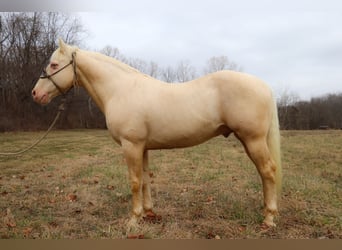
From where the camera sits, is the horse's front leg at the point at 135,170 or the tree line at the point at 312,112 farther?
the tree line at the point at 312,112

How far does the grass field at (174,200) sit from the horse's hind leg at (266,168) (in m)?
0.20

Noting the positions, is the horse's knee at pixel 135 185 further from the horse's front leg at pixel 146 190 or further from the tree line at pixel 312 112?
the tree line at pixel 312 112

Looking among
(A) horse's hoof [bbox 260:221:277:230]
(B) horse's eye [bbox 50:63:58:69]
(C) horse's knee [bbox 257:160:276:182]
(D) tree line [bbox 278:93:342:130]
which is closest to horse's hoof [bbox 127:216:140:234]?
(A) horse's hoof [bbox 260:221:277:230]

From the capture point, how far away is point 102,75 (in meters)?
3.19

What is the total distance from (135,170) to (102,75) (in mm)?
1194

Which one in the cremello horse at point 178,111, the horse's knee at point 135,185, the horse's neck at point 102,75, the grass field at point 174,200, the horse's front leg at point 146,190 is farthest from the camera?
the horse's front leg at point 146,190

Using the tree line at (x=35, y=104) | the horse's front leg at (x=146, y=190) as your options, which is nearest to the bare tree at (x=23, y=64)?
the tree line at (x=35, y=104)

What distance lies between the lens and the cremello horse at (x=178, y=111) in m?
2.85

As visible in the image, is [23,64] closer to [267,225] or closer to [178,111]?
[178,111]

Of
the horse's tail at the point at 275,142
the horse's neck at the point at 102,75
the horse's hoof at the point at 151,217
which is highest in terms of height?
the horse's neck at the point at 102,75

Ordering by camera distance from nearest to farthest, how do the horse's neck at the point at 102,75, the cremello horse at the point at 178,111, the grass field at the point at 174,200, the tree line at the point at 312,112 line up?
1. the cremello horse at the point at 178,111
2. the grass field at the point at 174,200
3. the horse's neck at the point at 102,75
4. the tree line at the point at 312,112

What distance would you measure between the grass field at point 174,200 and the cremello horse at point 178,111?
0.39m

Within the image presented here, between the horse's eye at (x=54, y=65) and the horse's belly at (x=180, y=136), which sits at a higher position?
the horse's eye at (x=54, y=65)

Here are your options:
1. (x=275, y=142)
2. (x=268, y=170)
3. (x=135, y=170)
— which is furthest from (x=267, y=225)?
(x=135, y=170)
